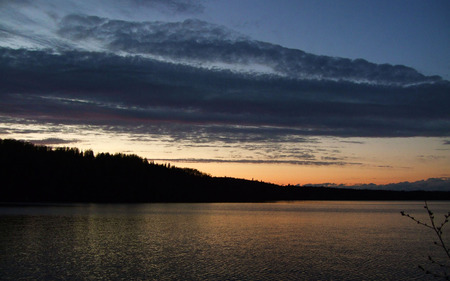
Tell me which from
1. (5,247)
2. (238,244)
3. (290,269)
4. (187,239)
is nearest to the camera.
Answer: (290,269)

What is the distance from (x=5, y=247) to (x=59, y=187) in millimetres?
121069

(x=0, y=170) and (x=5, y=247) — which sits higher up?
(x=0, y=170)

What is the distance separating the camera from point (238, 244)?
37.3m

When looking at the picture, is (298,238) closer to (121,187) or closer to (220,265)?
(220,265)

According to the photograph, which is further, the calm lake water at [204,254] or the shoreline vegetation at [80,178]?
the shoreline vegetation at [80,178]

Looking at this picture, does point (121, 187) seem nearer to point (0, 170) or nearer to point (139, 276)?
point (0, 170)

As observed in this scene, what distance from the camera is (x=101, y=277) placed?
22.9 metres

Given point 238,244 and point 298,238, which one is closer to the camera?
point 238,244

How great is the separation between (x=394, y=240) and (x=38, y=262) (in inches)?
1271

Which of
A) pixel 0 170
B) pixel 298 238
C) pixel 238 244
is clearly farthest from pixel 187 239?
pixel 0 170

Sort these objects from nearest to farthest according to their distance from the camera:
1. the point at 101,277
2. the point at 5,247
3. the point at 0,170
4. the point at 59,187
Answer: the point at 101,277
the point at 5,247
the point at 0,170
the point at 59,187

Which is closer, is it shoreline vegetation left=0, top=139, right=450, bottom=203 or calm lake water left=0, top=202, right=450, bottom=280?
→ calm lake water left=0, top=202, right=450, bottom=280

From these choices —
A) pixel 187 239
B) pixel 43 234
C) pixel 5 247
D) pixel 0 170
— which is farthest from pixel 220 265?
pixel 0 170

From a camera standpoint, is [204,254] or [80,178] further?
[80,178]
